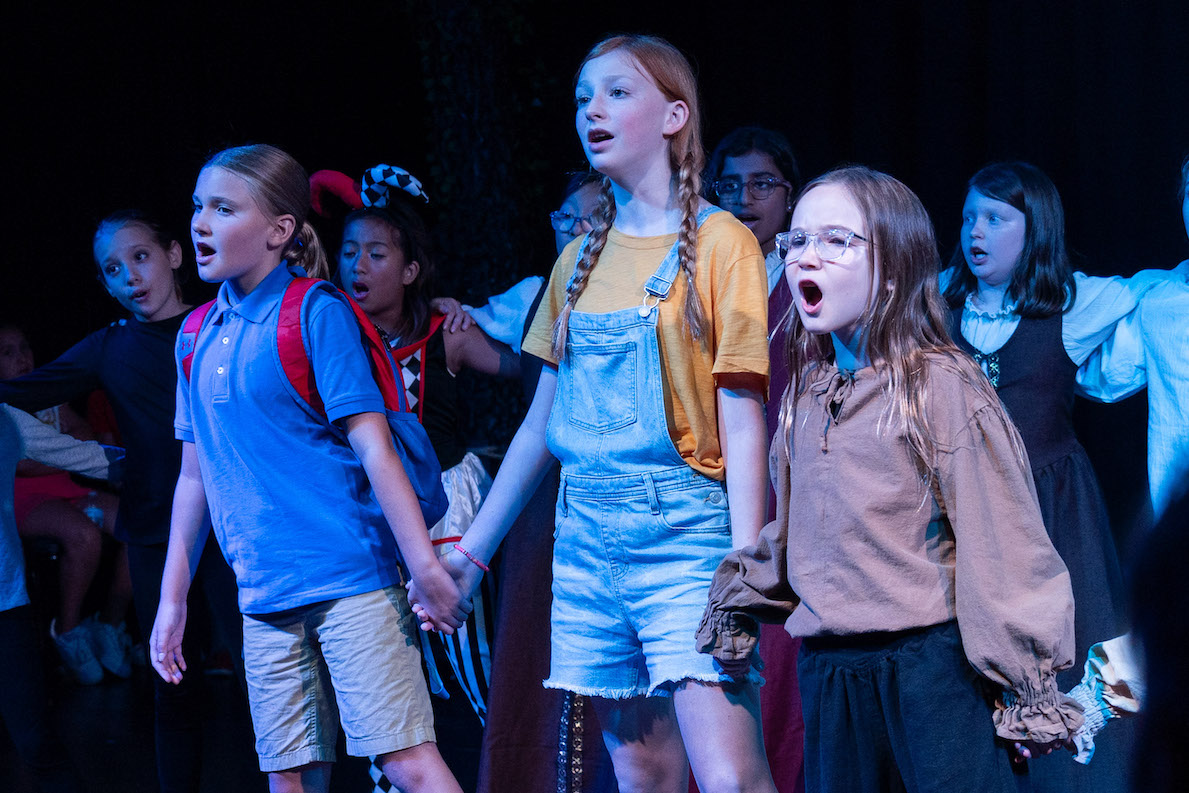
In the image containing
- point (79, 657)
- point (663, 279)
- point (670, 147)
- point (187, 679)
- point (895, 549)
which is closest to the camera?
point (895, 549)

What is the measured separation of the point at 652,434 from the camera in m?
1.81

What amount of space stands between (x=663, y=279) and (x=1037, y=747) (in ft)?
2.82

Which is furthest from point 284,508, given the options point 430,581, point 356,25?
point 356,25

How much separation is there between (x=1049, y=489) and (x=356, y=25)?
3881mm

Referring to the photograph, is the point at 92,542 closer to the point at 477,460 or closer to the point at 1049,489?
the point at 477,460

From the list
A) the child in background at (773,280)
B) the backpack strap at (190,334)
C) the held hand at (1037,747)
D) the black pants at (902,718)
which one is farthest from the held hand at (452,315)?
the held hand at (1037,747)

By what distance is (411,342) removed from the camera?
3484mm

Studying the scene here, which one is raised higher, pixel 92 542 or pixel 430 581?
pixel 430 581

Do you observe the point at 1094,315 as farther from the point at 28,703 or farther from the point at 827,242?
the point at 28,703

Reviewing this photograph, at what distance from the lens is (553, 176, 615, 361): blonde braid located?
1.96 m

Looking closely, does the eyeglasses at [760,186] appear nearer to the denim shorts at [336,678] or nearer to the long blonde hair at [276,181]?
the long blonde hair at [276,181]

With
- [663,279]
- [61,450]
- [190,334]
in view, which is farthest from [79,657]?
[663,279]

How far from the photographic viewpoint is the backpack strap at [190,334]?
2332mm

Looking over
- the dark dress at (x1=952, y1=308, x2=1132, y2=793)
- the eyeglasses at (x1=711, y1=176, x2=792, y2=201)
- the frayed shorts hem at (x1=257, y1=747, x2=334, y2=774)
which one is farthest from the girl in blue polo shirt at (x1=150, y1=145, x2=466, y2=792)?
the dark dress at (x1=952, y1=308, x2=1132, y2=793)
